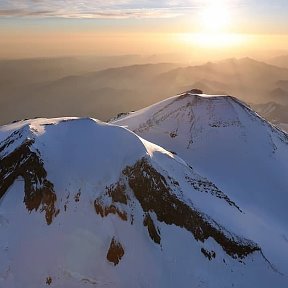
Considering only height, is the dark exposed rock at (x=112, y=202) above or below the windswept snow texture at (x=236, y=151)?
above

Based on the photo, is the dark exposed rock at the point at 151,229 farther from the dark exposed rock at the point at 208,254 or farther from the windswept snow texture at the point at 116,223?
the dark exposed rock at the point at 208,254

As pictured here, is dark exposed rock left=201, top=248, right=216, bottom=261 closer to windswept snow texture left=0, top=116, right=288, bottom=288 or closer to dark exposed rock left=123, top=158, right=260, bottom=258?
windswept snow texture left=0, top=116, right=288, bottom=288

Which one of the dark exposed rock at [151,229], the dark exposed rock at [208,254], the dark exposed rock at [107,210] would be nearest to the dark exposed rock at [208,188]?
the dark exposed rock at [151,229]

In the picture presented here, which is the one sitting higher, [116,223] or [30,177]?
[30,177]

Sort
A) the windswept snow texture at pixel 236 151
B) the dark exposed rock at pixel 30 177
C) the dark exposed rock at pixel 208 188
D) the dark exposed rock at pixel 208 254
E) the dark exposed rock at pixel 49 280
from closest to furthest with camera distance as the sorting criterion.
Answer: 1. the dark exposed rock at pixel 49 280
2. the dark exposed rock at pixel 208 254
3. the dark exposed rock at pixel 30 177
4. the windswept snow texture at pixel 236 151
5. the dark exposed rock at pixel 208 188

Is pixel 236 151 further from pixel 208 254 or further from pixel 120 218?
pixel 120 218

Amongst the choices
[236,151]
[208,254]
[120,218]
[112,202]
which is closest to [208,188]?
[208,254]

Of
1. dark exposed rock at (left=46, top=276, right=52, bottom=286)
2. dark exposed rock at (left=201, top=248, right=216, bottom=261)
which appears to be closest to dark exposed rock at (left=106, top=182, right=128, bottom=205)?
dark exposed rock at (left=201, top=248, right=216, bottom=261)
